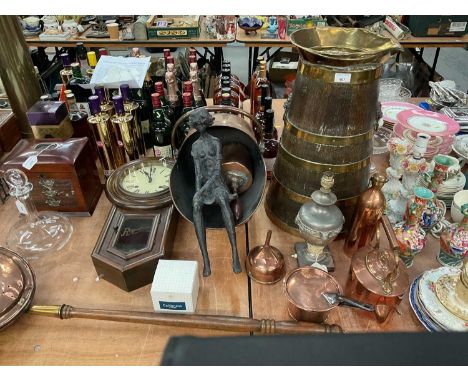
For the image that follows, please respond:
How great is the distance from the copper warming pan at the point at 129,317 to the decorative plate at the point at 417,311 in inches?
8.9

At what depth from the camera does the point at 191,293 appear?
0.92 meters

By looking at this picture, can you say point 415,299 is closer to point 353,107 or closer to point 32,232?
point 353,107

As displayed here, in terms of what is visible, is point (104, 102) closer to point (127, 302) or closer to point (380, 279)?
point (127, 302)

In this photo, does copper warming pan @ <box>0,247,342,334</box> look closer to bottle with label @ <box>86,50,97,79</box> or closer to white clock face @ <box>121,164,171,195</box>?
white clock face @ <box>121,164,171,195</box>

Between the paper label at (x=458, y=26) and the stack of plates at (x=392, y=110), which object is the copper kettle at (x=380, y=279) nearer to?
the stack of plates at (x=392, y=110)

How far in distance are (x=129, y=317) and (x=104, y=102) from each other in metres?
0.79

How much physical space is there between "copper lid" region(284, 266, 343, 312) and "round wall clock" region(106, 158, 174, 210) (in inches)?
17.8

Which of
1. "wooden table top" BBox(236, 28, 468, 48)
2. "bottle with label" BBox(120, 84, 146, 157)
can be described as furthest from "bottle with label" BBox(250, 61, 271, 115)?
"wooden table top" BBox(236, 28, 468, 48)

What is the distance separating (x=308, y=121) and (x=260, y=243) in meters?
0.41

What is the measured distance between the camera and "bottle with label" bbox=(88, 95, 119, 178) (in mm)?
1314

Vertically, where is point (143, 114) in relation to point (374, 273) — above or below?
above

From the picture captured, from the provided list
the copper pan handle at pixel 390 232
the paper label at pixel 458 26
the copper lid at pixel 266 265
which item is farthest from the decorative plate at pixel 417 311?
the paper label at pixel 458 26

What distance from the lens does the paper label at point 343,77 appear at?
3.09 ft

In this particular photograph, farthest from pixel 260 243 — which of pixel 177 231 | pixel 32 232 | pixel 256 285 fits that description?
pixel 32 232
